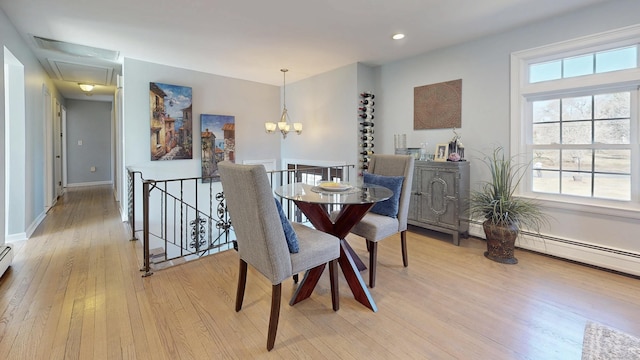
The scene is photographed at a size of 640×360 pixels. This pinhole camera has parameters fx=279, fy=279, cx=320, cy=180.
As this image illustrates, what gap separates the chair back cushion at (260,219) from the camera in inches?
57.1

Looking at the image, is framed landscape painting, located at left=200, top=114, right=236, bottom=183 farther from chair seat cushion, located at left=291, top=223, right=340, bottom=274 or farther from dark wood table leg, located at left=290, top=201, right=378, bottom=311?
chair seat cushion, located at left=291, top=223, right=340, bottom=274

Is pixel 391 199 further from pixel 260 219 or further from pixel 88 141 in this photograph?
pixel 88 141

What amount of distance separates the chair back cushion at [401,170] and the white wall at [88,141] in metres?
8.10

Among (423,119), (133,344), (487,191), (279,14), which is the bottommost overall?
(133,344)

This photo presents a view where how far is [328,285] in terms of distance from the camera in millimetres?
2229

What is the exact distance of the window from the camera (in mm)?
2477

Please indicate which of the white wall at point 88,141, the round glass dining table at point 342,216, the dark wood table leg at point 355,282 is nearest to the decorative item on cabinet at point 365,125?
the round glass dining table at point 342,216

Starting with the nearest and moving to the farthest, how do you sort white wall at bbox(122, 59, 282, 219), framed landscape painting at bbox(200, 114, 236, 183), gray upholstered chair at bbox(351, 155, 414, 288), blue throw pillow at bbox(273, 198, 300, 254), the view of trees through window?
blue throw pillow at bbox(273, 198, 300, 254) → gray upholstered chair at bbox(351, 155, 414, 288) → the view of trees through window → white wall at bbox(122, 59, 282, 219) → framed landscape painting at bbox(200, 114, 236, 183)

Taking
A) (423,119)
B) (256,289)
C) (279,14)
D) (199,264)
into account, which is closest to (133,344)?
(256,289)

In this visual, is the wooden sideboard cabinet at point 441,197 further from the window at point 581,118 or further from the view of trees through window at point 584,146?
the view of trees through window at point 584,146

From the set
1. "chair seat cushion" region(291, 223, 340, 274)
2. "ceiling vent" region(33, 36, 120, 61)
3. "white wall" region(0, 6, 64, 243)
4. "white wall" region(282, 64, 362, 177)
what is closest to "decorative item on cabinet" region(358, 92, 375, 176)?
"white wall" region(282, 64, 362, 177)

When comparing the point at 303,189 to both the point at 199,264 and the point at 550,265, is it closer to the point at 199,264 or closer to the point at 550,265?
the point at 199,264

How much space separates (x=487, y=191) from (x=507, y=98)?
106 cm

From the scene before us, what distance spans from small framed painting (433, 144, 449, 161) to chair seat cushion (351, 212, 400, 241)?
151 cm
